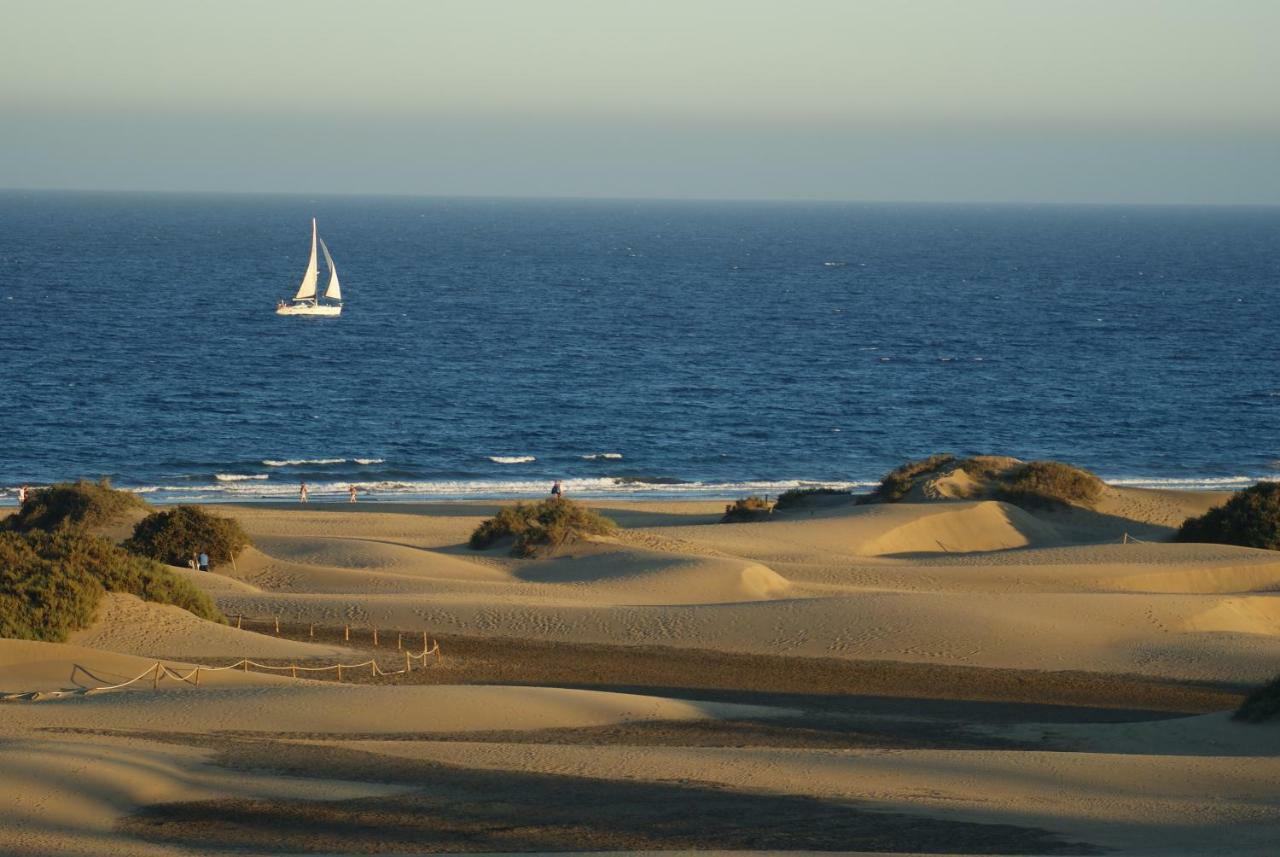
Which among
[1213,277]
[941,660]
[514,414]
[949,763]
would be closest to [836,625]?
[941,660]

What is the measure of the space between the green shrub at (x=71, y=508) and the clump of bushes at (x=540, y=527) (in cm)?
799

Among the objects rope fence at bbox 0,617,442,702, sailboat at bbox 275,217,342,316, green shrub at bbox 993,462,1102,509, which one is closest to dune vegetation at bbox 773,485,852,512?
green shrub at bbox 993,462,1102,509

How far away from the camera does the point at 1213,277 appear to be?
484ft

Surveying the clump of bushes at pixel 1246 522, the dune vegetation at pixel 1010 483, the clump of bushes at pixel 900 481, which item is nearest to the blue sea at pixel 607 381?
the clump of bushes at pixel 900 481

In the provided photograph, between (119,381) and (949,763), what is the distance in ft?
198

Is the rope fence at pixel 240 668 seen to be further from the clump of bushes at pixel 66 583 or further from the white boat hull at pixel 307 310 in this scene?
the white boat hull at pixel 307 310

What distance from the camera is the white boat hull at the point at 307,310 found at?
10144cm

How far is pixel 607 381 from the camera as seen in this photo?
2975 inches

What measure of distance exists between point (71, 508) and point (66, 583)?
11.5 metres

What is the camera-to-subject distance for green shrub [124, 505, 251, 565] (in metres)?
30.5

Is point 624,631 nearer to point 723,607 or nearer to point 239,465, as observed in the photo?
point 723,607

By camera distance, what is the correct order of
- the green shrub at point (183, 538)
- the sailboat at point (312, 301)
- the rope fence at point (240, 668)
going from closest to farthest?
the rope fence at point (240, 668) < the green shrub at point (183, 538) < the sailboat at point (312, 301)

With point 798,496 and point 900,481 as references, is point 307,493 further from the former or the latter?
point 900,481

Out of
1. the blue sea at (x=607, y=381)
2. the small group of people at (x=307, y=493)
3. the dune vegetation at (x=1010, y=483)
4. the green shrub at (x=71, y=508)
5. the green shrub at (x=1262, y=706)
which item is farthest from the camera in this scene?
the blue sea at (x=607, y=381)
